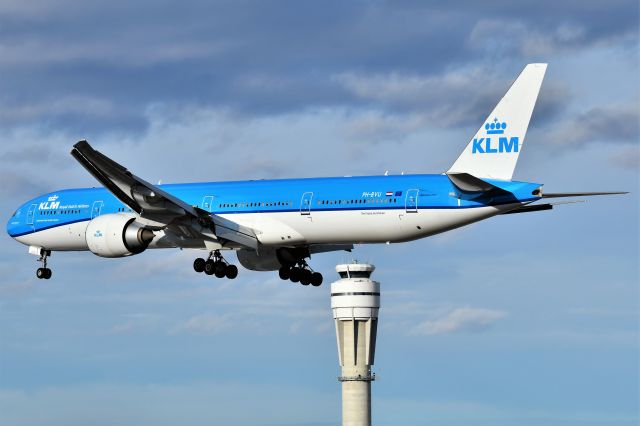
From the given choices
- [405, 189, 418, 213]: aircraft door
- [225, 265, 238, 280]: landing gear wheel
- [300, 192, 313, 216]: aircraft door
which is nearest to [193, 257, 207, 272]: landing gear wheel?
[225, 265, 238, 280]: landing gear wheel

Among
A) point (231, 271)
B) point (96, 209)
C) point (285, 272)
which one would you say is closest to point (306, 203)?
point (231, 271)

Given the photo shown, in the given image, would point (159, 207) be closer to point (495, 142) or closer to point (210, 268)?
point (210, 268)

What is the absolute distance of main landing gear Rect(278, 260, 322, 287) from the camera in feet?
207

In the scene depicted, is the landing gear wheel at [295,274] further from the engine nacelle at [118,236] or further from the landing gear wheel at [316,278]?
the engine nacelle at [118,236]

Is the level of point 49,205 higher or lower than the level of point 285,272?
higher

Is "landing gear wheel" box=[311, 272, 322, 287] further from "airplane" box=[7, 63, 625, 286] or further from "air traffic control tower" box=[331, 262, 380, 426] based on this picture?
"air traffic control tower" box=[331, 262, 380, 426]

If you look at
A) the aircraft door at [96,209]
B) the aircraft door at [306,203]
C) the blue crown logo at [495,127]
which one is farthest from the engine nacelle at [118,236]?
the blue crown logo at [495,127]

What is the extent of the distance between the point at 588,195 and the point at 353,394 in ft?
264

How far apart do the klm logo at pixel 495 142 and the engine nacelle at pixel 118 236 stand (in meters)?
15.9

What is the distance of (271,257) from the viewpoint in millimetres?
63156

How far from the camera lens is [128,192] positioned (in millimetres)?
55719

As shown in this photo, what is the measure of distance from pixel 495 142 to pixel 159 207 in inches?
600

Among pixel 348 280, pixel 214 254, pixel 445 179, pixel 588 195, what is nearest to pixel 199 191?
pixel 214 254

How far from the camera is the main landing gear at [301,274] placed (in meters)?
63.0
